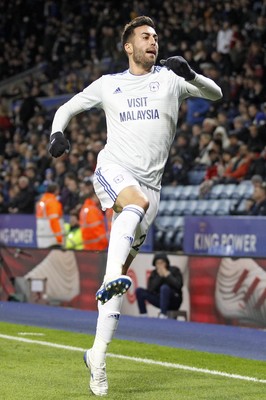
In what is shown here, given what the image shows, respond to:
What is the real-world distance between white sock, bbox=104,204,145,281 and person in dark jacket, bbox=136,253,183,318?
7283mm

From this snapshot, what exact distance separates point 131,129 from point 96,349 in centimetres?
154

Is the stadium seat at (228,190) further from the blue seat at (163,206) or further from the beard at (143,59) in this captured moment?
the beard at (143,59)

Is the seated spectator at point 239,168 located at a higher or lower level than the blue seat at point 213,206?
higher

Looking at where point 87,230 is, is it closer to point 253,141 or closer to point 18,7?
point 253,141

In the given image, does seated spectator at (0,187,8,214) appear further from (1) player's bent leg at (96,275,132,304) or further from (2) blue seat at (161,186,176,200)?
(1) player's bent leg at (96,275,132,304)

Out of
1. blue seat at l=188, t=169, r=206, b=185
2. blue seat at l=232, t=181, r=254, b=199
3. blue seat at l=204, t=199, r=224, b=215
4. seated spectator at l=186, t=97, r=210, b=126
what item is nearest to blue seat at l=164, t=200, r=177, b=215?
blue seat at l=188, t=169, r=206, b=185

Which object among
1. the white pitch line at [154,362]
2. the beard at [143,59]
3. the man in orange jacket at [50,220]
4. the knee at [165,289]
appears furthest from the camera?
the man in orange jacket at [50,220]

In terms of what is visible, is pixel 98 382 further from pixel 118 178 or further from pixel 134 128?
pixel 134 128

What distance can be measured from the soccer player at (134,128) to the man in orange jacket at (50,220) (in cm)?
1110

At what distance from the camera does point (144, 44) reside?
23.1 ft

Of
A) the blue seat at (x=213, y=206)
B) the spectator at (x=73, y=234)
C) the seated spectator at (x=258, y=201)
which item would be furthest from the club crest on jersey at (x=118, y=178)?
the spectator at (x=73, y=234)

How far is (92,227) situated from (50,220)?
5.26 feet

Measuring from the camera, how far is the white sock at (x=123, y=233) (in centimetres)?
638

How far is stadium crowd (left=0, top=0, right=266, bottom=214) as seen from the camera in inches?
727
